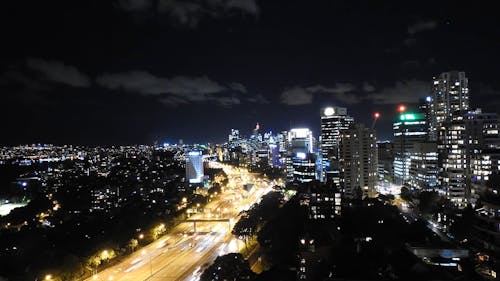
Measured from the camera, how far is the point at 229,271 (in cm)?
920

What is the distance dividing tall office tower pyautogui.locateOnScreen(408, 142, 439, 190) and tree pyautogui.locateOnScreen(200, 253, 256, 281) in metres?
16.0

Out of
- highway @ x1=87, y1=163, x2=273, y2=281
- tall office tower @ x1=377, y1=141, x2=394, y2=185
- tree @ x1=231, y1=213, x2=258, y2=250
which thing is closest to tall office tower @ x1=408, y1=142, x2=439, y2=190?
tall office tower @ x1=377, y1=141, x2=394, y2=185

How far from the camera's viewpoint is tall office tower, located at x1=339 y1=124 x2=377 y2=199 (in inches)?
939

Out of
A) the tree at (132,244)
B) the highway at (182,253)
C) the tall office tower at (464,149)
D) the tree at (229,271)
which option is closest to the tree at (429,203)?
the tall office tower at (464,149)

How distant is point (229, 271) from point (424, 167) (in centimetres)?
1780

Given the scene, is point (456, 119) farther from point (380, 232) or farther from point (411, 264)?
point (411, 264)

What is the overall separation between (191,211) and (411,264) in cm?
1526

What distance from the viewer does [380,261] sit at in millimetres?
9453

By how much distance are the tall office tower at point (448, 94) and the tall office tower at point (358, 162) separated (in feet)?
22.9

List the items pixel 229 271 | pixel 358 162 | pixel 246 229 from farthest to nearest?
pixel 358 162
pixel 246 229
pixel 229 271

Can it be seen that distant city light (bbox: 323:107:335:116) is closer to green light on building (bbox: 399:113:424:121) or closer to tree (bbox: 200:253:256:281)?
green light on building (bbox: 399:113:424:121)

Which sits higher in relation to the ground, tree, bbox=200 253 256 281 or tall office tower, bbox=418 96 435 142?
tall office tower, bbox=418 96 435 142

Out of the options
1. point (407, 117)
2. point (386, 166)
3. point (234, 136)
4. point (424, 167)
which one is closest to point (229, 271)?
point (424, 167)

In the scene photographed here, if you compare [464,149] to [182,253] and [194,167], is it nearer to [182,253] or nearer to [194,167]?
[182,253]
